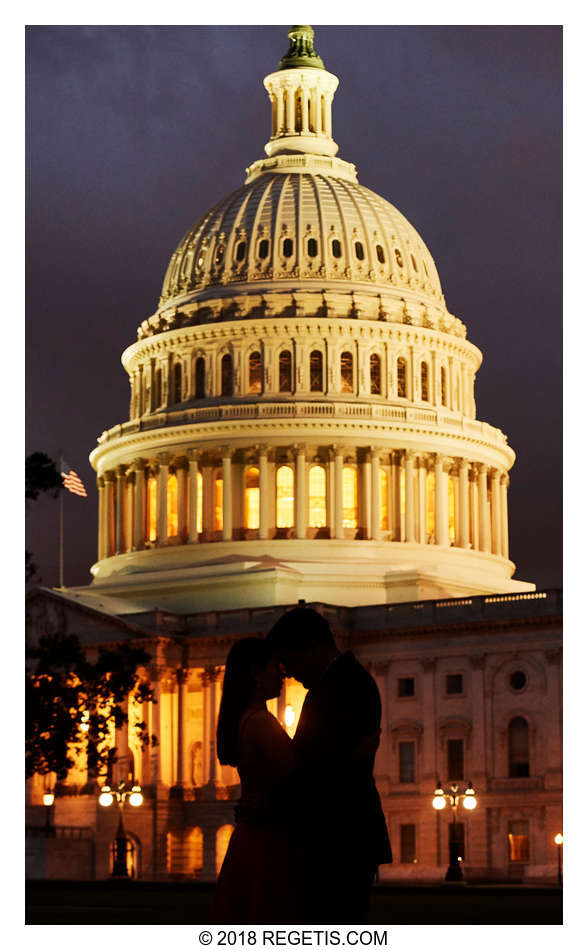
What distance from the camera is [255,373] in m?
126

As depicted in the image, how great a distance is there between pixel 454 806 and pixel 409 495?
Answer: 109ft

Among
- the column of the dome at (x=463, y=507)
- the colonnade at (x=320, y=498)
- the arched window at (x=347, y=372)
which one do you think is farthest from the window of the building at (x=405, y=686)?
the arched window at (x=347, y=372)

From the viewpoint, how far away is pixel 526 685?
335ft

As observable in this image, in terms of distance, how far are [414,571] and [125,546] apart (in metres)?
21.1

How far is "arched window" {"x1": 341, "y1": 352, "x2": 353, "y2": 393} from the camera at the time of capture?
124 m

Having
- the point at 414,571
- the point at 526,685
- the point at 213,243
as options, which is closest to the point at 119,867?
the point at 526,685

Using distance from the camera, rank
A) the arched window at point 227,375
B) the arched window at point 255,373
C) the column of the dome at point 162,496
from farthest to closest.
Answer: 1. the arched window at point 227,375
2. the arched window at point 255,373
3. the column of the dome at point 162,496

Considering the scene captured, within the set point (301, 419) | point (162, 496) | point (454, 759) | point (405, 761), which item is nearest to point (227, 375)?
point (301, 419)

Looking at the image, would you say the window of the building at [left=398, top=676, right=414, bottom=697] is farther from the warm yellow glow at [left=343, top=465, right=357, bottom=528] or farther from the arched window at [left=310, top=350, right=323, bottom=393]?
the arched window at [left=310, top=350, right=323, bottom=393]

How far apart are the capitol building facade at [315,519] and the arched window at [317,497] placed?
0.44 ft

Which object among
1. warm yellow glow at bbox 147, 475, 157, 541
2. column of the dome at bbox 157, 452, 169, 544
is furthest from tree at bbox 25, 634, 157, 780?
warm yellow glow at bbox 147, 475, 157, 541

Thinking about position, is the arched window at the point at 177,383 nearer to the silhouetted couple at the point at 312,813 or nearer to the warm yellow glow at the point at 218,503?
the warm yellow glow at the point at 218,503

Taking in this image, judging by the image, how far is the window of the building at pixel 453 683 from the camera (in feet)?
344
